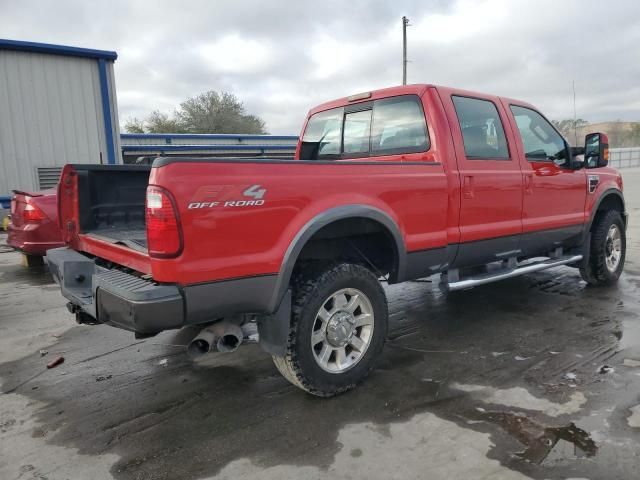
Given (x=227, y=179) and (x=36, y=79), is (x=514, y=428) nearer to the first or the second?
(x=227, y=179)

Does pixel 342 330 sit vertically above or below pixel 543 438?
above

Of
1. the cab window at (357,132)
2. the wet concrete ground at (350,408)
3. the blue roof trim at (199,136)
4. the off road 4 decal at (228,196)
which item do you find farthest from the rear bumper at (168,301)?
the blue roof trim at (199,136)

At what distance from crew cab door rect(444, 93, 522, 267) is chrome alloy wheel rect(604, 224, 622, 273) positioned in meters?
1.94

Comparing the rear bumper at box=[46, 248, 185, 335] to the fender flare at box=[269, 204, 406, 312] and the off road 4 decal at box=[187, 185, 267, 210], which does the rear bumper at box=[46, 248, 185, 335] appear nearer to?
the off road 4 decal at box=[187, 185, 267, 210]

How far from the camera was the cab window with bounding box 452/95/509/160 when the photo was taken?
155 inches

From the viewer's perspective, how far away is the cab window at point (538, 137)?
4516 millimetres

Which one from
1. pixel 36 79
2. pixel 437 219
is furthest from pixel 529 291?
Answer: pixel 36 79

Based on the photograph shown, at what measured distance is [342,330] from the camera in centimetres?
313

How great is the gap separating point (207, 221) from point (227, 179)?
236mm

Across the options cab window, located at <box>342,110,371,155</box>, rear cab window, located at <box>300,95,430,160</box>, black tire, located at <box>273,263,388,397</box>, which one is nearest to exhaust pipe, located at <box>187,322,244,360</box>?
black tire, located at <box>273,263,388,397</box>

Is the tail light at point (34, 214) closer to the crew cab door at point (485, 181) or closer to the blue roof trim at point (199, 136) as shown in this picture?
the crew cab door at point (485, 181)

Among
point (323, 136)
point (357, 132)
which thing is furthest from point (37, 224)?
point (357, 132)

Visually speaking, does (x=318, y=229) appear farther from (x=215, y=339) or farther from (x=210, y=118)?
(x=210, y=118)

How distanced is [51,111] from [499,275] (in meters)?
11.6
